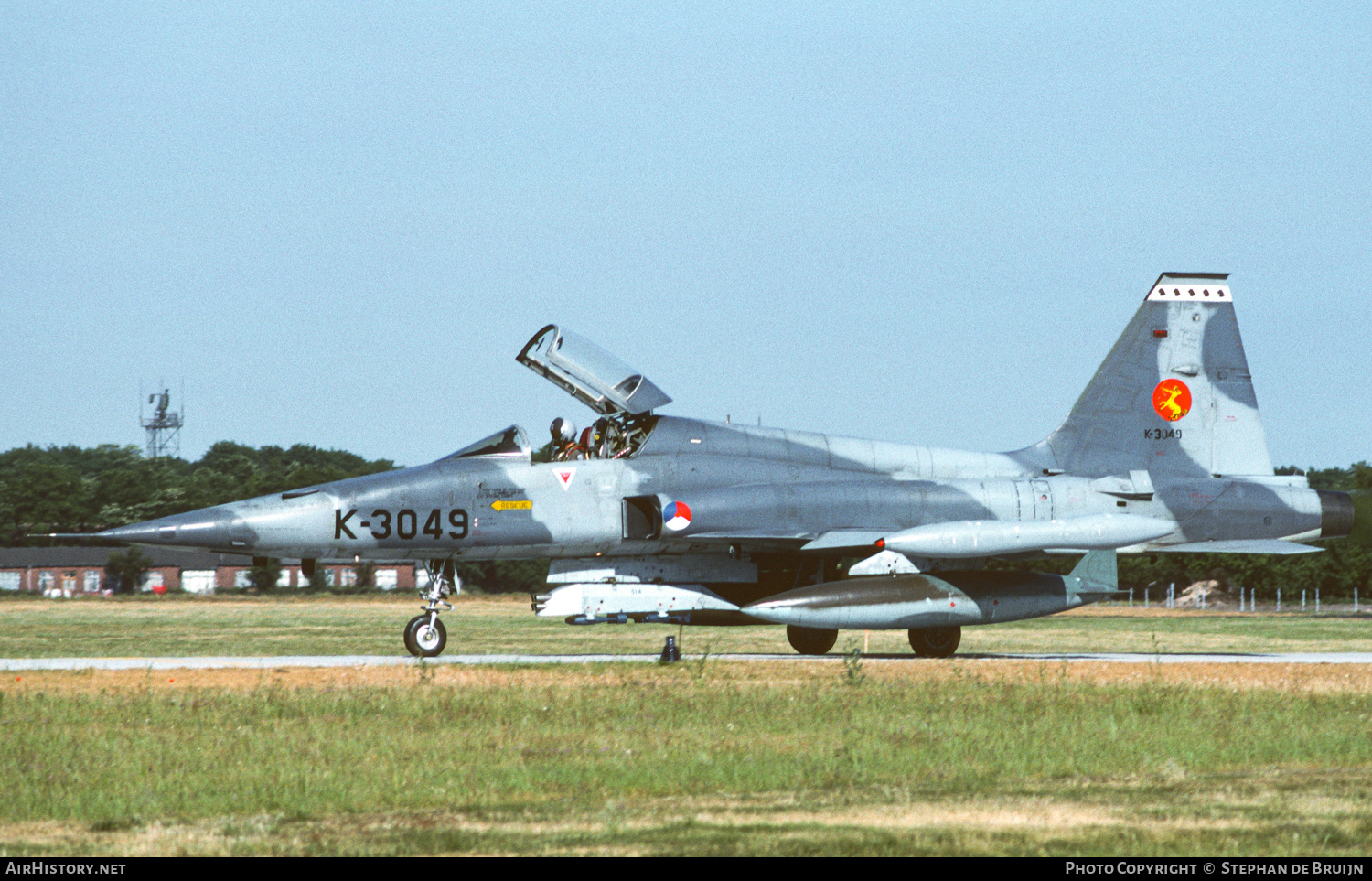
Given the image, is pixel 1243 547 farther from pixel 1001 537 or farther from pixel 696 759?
pixel 696 759

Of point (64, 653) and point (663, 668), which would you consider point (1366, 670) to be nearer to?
point (663, 668)

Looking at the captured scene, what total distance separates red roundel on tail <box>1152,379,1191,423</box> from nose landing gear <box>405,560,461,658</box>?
10.1 m

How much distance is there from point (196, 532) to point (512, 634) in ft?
40.4

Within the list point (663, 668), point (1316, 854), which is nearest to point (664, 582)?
point (663, 668)

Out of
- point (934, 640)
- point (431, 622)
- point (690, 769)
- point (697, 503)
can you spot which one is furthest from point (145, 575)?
point (690, 769)

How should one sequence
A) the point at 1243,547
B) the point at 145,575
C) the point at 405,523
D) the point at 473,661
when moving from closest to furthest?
the point at 405,523
the point at 473,661
the point at 1243,547
the point at 145,575

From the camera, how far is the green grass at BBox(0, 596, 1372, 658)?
23.6 meters

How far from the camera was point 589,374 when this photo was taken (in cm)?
1836

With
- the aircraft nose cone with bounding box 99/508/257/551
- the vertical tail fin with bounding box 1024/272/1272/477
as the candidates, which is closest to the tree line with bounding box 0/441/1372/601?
the vertical tail fin with bounding box 1024/272/1272/477

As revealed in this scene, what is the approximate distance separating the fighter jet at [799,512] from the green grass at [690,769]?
11.0 ft

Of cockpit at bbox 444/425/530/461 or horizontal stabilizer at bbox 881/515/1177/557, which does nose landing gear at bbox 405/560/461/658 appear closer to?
cockpit at bbox 444/425/530/461

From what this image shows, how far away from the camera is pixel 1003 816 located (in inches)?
308

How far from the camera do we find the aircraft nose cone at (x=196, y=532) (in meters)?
16.5

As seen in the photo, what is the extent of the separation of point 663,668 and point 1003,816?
836 cm
